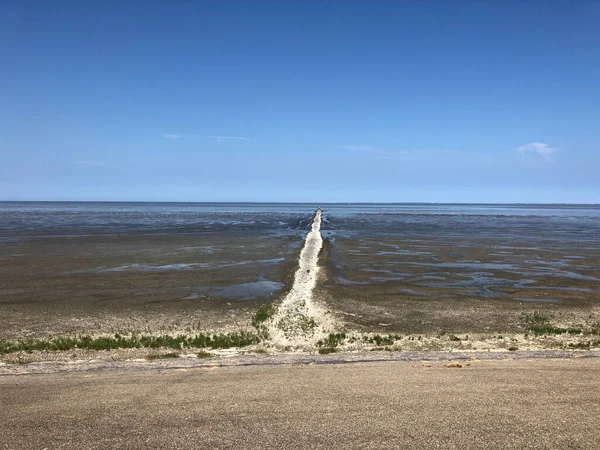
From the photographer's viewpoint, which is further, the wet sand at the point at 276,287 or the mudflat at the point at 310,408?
the wet sand at the point at 276,287

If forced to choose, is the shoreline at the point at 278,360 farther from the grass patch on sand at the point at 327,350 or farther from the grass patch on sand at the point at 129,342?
the grass patch on sand at the point at 129,342

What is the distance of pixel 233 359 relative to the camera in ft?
39.7

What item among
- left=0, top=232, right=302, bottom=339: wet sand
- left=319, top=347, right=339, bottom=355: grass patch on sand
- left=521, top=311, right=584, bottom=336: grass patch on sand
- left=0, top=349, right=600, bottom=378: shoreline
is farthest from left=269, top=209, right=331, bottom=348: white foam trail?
left=521, top=311, right=584, bottom=336: grass patch on sand

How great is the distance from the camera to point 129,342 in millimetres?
14211

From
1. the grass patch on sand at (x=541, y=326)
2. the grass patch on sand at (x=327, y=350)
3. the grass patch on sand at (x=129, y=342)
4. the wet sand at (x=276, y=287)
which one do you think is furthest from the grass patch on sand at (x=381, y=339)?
the grass patch on sand at (x=541, y=326)

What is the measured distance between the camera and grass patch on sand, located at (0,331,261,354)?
44.8ft

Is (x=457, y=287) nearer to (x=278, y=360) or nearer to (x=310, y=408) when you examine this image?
(x=278, y=360)

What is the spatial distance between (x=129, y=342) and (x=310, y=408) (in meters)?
8.86

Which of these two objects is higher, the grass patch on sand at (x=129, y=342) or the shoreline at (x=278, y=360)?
the shoreline at (x=278, y=360)

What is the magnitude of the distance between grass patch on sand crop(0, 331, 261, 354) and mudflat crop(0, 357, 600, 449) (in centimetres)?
344

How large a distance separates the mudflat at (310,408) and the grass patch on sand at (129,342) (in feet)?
11.3

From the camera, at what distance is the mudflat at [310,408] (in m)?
6.75

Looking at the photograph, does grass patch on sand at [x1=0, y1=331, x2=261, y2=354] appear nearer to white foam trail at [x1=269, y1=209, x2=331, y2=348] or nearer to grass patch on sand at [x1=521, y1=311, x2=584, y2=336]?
white foam trail at [x1=269, y1=209, x2=331, y2=348]

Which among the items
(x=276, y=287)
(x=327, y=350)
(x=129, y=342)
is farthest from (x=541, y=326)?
(x=129, y=342)
